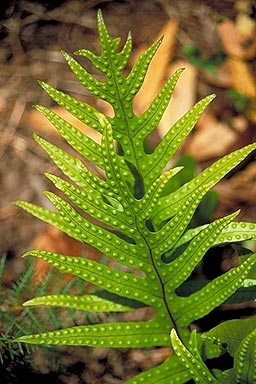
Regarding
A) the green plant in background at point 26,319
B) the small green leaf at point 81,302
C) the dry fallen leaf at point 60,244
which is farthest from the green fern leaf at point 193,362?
the dry fallen leaf at point 60,244

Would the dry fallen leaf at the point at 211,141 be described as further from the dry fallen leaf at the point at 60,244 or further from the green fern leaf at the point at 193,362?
the green fern leaf at the point at 193,362

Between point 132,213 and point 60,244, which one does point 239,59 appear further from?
point 132,213

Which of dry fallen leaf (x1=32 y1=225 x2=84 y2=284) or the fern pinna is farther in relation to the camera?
dry fallen leaf (x1=32 y1=225 x2=84 y2=284)

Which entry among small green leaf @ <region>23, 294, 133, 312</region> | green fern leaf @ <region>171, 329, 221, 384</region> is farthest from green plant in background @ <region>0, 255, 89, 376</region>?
green fern leaf @ <region>171, 329, 221, 384</region>

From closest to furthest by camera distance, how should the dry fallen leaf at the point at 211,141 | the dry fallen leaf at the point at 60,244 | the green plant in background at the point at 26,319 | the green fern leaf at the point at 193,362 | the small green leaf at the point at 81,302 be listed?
the green fern leaf at the point at 193,362 < the small green leaf at the point at 81,302 < the green plant in background at the point at 26,319 < the dry fallen leaf at the point at 60,244 < the dry fallen leaf at the point at 211,141

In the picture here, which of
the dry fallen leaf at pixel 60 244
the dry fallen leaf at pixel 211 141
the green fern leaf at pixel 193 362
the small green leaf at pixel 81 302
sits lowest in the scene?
the green fern leaf at pixel 193 362

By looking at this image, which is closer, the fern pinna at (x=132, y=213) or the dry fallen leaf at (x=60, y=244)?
the fern pinna at (x=132, y=213)

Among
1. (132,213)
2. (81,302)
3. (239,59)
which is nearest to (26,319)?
(81,302)

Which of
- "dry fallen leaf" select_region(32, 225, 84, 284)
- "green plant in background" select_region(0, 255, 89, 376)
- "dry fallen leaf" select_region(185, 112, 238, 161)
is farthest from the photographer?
"dry fallen leaf" select_region(185, 112, 238, 161)

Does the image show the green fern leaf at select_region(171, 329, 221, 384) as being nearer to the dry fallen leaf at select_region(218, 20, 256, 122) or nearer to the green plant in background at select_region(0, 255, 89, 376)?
the green plant in background at select_region(0, 255, 89, 376)

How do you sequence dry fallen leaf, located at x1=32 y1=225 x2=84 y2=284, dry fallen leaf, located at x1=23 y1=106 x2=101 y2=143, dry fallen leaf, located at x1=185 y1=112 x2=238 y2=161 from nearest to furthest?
dry fallen leaf, located at x1=32 y1=225 x2=84 y2=284, dry fallen leaf, located at x1=185 y1=112 x2=238 y2=161, dry fallen leaf, located at x1=23 y1=106 x2=101 y2=143
